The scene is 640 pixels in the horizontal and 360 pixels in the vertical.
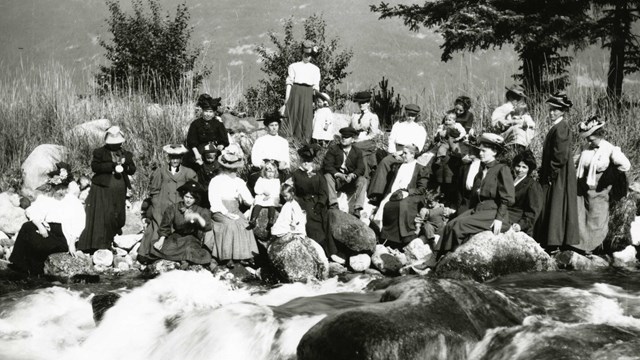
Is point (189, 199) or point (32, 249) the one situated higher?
point (189, 199)

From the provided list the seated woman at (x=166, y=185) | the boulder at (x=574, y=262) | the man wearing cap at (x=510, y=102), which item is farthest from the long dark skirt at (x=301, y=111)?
the boulder at (x=574, y=262)

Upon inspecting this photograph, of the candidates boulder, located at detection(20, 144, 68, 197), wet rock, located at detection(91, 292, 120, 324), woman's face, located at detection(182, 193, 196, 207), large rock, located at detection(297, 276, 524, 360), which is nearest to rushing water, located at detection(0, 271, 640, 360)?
wet rock, located at detection(91, 292, 120, 324)

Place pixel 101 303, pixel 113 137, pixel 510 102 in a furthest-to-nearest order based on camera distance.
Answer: pixel 510 102 → pixel 113 137 → pixel 101 303

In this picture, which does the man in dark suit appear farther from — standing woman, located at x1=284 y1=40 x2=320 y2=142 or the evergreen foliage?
the evergreen foliage

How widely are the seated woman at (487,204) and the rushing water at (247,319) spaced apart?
32.0 inches

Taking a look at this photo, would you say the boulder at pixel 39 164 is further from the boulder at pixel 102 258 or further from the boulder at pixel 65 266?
the boulder at pixel 65 266

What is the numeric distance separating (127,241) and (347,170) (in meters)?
3.42

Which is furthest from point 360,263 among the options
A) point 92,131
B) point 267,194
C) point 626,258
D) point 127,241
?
point 92,131

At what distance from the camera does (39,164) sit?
14.8 metres

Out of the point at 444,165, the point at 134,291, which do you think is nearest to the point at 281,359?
the point at 134,291

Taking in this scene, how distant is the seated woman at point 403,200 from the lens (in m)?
11.6

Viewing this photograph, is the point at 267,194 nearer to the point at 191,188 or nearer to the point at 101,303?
the point at 191,188

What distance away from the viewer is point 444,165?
12430 millimetres

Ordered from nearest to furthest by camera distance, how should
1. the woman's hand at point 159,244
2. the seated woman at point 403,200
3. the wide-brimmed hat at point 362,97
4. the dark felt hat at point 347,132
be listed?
1. the woman's hand at point 159,244
2. the seated woman at point 403,200
3. the dark felt hat at point 347,132
4. the wide-brimmed hat at point 362,97
